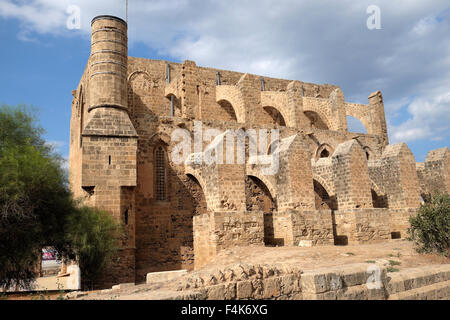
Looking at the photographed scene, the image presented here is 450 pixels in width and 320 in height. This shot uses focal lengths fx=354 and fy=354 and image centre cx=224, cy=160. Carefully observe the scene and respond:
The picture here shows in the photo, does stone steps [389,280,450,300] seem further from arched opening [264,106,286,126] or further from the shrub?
arched opening [264,106,286,126]

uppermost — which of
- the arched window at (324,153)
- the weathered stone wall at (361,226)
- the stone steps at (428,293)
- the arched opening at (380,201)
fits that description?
the arched window at (324,153)

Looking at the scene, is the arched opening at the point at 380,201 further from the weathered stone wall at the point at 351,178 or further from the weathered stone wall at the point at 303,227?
the weathered stone wall at the point at 303,227

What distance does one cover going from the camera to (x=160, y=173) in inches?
540

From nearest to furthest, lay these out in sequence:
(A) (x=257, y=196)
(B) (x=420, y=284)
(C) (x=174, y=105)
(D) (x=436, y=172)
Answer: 1. (B) (x=420, y=284)
2. (A) (x=257, y=196)
3. (D) (x=436, y=172)
4. (C) (x=174, y=105)

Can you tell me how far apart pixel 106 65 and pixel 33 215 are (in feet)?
19.6

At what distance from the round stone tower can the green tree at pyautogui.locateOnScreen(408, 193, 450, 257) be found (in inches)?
382

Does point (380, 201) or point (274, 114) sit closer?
point (380, 201)

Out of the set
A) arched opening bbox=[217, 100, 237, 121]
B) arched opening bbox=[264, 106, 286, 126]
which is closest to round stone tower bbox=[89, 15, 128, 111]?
arched opening bbox=[217, 100, 237, 121]

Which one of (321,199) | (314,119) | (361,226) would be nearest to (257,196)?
(361,226)

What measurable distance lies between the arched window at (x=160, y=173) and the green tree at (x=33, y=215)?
350 centimetres

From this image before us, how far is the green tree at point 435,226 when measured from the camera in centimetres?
885

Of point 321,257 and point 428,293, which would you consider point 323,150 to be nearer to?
point 321,257

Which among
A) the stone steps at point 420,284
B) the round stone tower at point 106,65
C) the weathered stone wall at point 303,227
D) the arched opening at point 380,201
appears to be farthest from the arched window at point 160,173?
the stone steps at point 420,284
